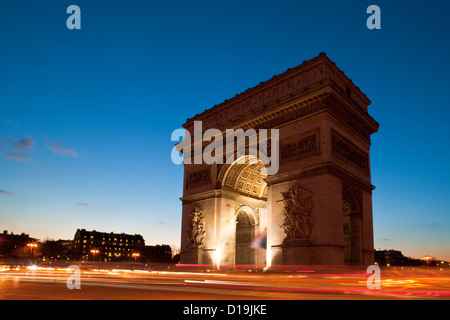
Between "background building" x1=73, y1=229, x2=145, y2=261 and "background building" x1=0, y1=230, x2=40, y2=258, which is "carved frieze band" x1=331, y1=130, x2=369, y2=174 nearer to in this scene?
"background building" x1=0, y1=230, x2=40, y2=258

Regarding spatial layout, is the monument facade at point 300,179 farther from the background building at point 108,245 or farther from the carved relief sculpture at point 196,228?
the background building at point 108,245

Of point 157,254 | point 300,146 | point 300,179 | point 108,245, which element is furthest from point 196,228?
point 108,245

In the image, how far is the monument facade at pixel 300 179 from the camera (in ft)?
63.8

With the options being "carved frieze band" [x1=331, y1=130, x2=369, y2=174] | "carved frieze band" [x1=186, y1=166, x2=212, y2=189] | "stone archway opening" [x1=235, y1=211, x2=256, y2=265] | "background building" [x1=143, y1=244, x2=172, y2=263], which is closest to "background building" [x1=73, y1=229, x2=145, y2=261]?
"background building" [x1=143, y1=244, x2=172, y2=263]

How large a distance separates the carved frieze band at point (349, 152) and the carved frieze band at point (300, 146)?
0.93m

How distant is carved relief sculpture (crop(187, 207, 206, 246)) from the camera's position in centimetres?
2594

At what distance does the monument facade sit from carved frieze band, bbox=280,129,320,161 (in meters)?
0.06

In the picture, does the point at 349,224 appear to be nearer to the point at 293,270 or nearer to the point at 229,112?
the point at 293,270

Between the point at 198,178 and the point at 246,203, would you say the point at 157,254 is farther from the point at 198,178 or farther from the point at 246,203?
the point at 246,203

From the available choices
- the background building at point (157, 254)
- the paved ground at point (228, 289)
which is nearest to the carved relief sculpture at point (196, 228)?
the paved ground at point (228, 289)
